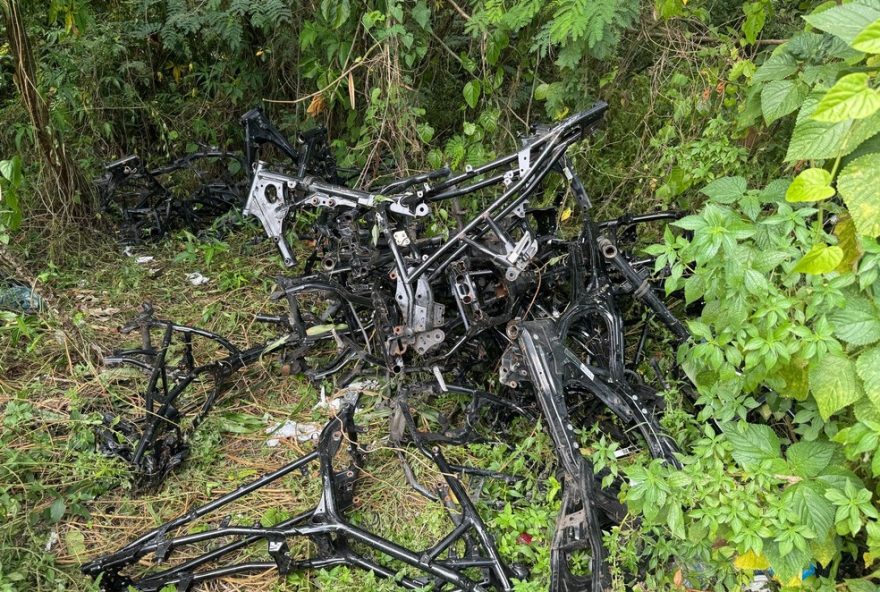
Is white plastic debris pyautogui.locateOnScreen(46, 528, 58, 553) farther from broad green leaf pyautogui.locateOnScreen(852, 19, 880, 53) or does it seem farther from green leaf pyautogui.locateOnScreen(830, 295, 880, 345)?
broad green leaf pyautogui.locateOnScreen(852, 19, 880, 53)

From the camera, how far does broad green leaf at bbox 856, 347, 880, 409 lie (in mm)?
1809

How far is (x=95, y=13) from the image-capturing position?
5457 millimetres

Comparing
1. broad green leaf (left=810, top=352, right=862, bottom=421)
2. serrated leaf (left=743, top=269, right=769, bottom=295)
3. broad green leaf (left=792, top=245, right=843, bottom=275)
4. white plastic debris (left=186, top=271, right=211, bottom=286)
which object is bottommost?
white plastic debris (left=186, top=271, right=211, bottom=286)

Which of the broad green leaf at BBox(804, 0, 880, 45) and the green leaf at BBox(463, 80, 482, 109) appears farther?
the green leaf at BBox(463, 80, 482, 109)

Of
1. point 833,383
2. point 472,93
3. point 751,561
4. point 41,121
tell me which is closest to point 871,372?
point 833,383

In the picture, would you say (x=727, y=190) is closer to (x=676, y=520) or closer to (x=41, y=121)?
(x=676, y=520)

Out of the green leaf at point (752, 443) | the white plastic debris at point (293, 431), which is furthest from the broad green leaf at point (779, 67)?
the white plastic debris at point (293, 431)

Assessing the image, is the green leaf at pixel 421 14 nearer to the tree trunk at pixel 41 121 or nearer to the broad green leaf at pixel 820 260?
the tree trunk at pixel 41 121

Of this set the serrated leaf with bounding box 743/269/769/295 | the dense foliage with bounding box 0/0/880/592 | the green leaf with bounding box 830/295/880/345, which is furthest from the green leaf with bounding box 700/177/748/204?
the green leaf with bounding box 830/295/880/345

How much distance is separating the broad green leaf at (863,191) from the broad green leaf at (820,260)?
0.36 feet

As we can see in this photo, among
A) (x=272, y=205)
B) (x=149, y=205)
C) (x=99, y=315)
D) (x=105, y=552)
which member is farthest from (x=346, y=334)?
(x=149, y=205)

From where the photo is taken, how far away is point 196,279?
14.7ft

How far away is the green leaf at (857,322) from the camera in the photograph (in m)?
1.87

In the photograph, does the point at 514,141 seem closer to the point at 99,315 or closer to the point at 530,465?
the point at 530,465
